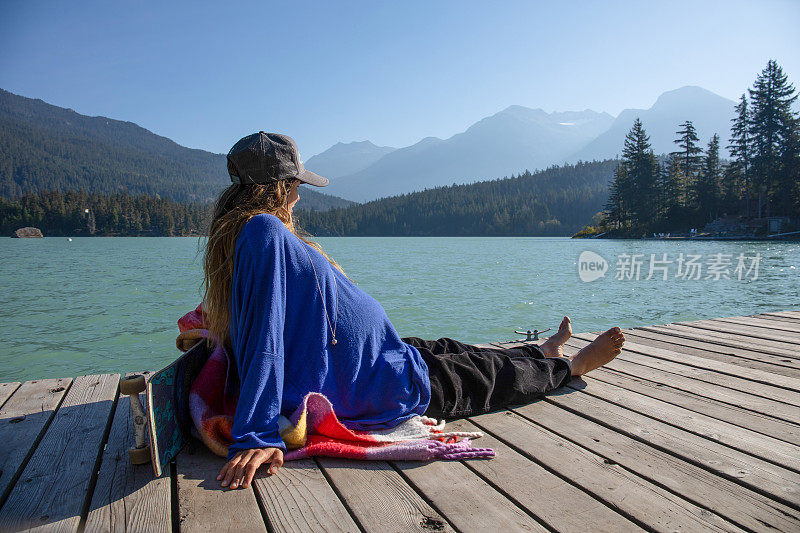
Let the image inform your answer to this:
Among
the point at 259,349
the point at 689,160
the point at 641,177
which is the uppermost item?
the point at 689,160

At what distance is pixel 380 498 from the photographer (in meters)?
1.60

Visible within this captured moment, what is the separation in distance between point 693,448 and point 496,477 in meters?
0.84

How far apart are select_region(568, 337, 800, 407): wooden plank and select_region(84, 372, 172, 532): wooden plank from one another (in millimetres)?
2804

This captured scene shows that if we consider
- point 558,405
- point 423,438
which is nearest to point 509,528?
point 423,438

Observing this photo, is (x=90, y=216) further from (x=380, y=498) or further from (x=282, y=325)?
(x=380, y=498)

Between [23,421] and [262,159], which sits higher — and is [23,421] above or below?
below

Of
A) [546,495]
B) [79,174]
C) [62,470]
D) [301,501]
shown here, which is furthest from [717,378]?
[79,174]

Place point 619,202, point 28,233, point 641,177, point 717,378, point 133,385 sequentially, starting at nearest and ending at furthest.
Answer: point 133,385 < point 717,378 < point 641,177 < point 619,202 < point 28,233

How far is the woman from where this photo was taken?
5.62ft

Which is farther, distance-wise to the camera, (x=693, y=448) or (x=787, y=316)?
(x=787, y=316)

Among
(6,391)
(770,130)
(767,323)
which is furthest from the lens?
(770,130)

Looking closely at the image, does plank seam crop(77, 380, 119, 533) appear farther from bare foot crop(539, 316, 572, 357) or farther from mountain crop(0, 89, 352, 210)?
mountain crop(0, 89, 352, 210)

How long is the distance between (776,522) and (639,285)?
16.8 metres

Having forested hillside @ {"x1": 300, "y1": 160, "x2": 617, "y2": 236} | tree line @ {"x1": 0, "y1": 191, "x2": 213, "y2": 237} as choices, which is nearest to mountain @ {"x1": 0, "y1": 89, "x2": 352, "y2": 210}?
forested hillside @ {"x1": 300, "y1": 160, "x2": 617, "y2": 236}
